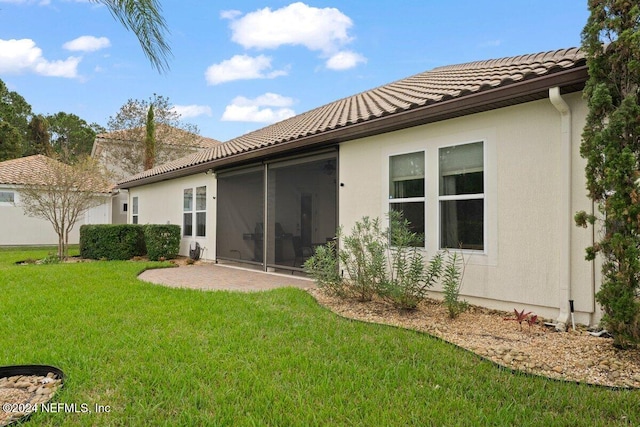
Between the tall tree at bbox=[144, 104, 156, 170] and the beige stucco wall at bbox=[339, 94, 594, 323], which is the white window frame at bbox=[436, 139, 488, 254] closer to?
the beige stucco wall at bbox=[339, 94, 594, 323]

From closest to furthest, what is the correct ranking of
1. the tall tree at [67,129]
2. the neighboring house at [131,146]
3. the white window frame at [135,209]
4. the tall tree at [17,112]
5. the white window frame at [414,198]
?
the white window frame at [414,198]
the white window frame at [135,209]
the neighboring house at [131,146]
the tall tree at [17,112]
the tall tree at [67,129]

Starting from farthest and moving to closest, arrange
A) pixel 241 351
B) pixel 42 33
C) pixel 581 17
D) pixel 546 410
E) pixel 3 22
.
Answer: pixel 581 17, pixel 241 351, pixel 42 33, pixel 3 22, pixel 546 410

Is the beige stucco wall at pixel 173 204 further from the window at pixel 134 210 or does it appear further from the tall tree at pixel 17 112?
the tall tree at pixel 17 112

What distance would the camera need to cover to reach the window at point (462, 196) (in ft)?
20.2

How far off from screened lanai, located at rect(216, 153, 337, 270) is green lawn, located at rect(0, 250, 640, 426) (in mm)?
3576

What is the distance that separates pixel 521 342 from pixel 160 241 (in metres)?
11.5

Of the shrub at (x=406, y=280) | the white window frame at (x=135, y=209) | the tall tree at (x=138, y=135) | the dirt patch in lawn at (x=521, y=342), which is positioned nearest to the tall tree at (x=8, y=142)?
the tall tree at (x=138, y=135)

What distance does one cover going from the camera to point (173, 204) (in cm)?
1543

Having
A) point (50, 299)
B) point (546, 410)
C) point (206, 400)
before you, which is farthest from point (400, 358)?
point (50, 299)

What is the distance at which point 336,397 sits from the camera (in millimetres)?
3076

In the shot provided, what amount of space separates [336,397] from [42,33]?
164 inches

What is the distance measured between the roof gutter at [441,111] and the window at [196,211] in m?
3.94

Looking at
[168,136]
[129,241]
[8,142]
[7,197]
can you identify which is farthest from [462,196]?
[8,142]

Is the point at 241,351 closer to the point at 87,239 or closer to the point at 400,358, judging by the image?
the point at 400,358
